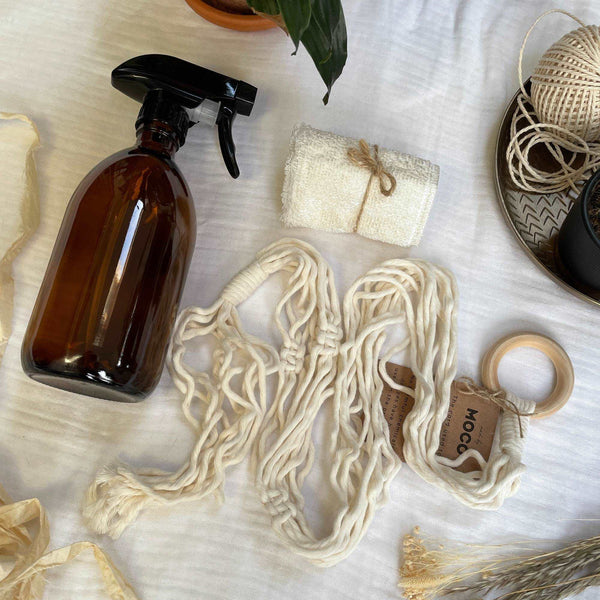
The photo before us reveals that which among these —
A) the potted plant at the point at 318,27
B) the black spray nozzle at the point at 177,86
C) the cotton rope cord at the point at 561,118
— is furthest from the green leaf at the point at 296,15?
the cotton rope cord at the point at 561,118

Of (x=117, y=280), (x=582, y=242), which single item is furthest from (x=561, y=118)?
(x=117, y=280)

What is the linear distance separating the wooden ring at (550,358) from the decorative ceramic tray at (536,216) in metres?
0.07

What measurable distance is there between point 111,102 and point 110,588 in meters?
0.52

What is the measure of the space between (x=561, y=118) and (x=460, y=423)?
0.34 m

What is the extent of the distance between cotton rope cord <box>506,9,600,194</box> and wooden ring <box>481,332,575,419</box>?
168 millimetres

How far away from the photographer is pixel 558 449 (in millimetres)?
665

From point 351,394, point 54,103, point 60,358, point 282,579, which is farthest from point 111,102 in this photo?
point 282,579

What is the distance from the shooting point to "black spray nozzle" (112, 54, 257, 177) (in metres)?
0.62

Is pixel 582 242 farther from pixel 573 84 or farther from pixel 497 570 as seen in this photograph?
pixel 497 570

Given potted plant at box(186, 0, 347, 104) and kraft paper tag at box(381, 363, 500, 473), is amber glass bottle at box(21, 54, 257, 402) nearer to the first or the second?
potted plant at box(186, 0, 347, 104)

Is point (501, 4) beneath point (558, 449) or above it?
above

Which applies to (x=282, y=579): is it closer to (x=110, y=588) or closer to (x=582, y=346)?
(x=110, y=588)

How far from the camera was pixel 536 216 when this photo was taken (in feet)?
2.31

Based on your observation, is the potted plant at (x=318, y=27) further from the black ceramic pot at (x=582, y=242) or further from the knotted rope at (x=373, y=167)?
the black ceramic pot at (x=582, y=242)
